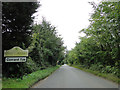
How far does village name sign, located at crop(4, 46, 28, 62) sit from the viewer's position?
33.0ft

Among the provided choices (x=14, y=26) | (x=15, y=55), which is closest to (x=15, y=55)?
(x=15, y=55)

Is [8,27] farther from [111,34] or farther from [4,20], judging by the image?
[111,34]

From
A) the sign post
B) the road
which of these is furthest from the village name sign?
the road

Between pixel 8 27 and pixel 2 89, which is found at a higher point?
pixel 8 27

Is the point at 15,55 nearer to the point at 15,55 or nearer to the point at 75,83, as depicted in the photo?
the point at 15,55

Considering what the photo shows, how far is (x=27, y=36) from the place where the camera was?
1191cm

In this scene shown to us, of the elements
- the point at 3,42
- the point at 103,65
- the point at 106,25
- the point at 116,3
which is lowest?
the point at 103,65

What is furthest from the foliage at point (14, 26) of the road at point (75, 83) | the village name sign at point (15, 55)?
the road at point (75, 83)

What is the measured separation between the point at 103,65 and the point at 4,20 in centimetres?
1438

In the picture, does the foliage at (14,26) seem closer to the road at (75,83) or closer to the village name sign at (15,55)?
the village name sign at (15,55)

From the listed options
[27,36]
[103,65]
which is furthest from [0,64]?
[103,65]

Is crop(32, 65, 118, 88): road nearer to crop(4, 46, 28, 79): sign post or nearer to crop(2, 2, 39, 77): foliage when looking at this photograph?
crop(4, 46, 28, 79): sign post

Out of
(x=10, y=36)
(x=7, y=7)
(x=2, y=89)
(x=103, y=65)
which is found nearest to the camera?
(x=2, y=89)

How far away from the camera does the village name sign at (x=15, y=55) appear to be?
33.0 feet
